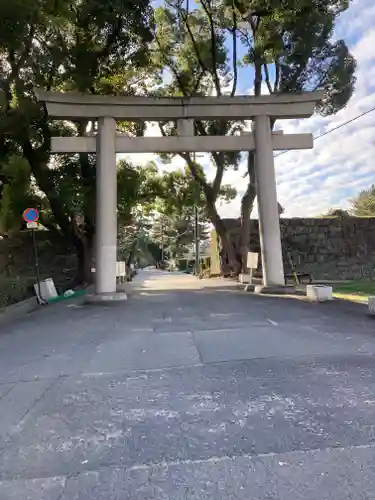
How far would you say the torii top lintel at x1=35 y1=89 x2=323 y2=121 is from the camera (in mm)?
10773

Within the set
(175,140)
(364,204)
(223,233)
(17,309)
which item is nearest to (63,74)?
(175,140)

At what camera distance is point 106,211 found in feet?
35.3

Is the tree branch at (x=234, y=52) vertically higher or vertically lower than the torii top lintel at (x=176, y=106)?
higher

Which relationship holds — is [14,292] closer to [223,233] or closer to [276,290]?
[276,290]

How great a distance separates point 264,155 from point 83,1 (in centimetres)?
623

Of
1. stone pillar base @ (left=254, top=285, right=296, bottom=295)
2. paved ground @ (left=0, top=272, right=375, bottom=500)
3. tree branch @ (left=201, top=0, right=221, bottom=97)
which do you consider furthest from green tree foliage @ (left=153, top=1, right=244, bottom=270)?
paved ground @ (left=0, top=272, right=375, bottom=500)

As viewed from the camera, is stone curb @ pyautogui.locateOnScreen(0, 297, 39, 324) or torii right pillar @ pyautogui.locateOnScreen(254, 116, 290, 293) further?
torii right pillar @ pyautogui.locateOnScreen(254, 116, 290, 293)

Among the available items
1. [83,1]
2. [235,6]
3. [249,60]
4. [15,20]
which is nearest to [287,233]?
[249,60]

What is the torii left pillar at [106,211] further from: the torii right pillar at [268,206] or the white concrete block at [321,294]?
the white concrete block at [321,294]

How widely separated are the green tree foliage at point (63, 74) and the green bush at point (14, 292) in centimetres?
221

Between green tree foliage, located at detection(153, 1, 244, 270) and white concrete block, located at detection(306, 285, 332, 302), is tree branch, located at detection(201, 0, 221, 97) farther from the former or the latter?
white concrete block, located at detection(306, 285, 332, 302)

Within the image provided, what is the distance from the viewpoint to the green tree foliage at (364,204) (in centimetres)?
3904

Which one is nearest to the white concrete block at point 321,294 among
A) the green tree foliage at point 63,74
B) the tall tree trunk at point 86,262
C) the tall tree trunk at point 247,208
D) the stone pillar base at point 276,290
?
the stone pillar base at point 276,290

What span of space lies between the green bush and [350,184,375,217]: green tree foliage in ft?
103
